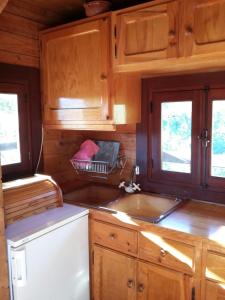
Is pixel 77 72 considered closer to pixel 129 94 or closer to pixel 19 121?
pixel 129 94

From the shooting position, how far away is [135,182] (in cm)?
229

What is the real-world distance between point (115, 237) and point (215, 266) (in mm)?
607

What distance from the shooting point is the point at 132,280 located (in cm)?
173

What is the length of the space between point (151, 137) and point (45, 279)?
123 cm

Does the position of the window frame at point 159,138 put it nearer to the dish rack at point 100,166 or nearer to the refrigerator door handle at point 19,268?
the dish rack at point 100,166

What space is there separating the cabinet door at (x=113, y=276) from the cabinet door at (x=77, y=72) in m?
0.90

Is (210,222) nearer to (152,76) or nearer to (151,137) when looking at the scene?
(151,137)

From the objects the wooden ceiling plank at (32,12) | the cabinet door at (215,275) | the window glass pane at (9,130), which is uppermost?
the wooden ceiling plank at (32,12)

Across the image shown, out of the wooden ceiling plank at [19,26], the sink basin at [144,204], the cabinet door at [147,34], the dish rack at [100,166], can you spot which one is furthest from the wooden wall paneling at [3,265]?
the wooden ceiling plank at [19,26]

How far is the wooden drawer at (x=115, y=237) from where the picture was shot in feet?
5.59

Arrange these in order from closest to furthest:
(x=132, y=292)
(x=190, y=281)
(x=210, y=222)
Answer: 1. (x=190, y=281)
2. (x=210, y=222)
3. (x=132, y=292)

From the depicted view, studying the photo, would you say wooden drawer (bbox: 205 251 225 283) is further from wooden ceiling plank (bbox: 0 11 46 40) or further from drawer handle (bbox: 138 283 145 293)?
wooden ceiling plank (bbox: 0 11 46 40)

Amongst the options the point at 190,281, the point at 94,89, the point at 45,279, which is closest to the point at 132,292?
the point at 190,281

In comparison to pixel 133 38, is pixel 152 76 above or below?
below
